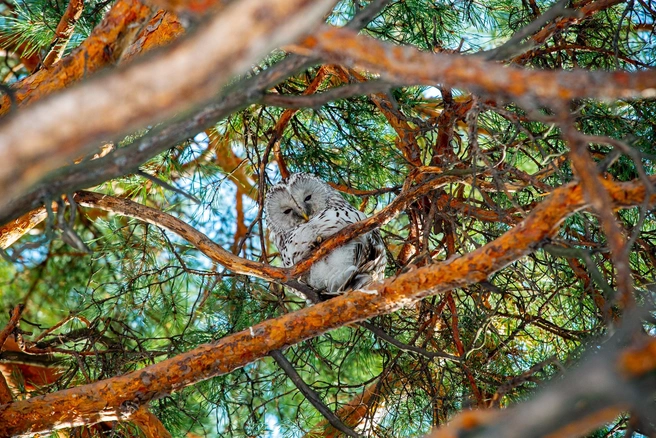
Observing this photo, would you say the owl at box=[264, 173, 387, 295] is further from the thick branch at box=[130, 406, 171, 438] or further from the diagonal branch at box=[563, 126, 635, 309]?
the diagonal branch at box=[563, 126, 635, 309]

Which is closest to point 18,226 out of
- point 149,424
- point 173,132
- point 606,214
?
point 149,424

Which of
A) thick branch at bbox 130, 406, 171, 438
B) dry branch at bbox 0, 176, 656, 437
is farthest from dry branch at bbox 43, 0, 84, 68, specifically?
thick branch at bbox 130, 406, 171, 438

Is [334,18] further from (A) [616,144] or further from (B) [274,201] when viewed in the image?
(A) [616,144]

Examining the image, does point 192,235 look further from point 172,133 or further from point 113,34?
point 172,133

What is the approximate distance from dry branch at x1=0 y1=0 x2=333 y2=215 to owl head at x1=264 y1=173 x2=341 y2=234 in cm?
304

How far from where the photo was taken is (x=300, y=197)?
4137mm

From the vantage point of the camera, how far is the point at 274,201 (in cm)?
436

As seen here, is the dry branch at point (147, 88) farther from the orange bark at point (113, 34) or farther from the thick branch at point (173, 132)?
the orange bark at point (113, 34)

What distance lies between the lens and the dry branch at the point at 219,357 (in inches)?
83.4

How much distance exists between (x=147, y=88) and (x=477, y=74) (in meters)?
0.65

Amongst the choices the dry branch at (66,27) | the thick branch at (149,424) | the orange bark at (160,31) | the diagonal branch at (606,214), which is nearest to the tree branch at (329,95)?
the diagonal branch at (606,214)

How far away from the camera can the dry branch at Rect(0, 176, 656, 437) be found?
83.4 inches

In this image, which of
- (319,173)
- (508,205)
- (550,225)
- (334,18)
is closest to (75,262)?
(319,173)

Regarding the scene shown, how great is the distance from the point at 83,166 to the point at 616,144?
47.2 inches
